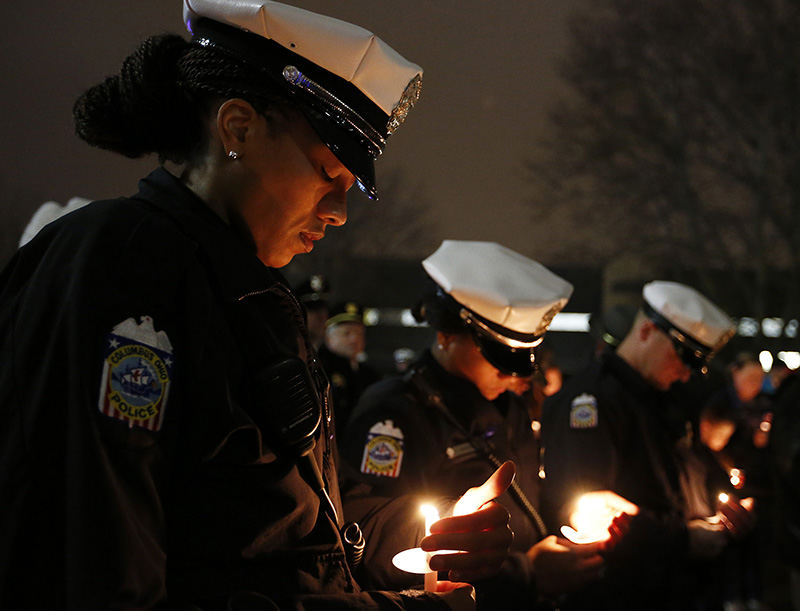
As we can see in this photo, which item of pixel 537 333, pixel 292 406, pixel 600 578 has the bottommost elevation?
pixel 600 578

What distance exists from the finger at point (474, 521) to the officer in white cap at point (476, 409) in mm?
1153

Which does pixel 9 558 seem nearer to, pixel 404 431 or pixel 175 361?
pixel 175 361

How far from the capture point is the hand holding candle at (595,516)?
3227 mm

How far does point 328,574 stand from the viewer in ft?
5.77

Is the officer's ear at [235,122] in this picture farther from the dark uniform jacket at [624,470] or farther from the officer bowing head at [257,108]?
the dark uniform jacket at [624,470]

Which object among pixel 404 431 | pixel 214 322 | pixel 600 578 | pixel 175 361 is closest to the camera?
pixel 175 361

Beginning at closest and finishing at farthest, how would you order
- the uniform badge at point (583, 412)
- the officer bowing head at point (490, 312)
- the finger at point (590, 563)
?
the finger at point (590, 563), the officer bowing head at point (490, 312), the uniform badge at point (583, 412)

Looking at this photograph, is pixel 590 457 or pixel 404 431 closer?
pixel 404 431

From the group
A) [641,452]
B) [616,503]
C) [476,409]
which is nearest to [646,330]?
[641,452]

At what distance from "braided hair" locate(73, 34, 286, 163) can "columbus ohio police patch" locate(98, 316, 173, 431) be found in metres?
0.64

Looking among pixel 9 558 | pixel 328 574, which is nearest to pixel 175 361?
pixel 9 558

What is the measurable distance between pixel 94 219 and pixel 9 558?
2.08 ft

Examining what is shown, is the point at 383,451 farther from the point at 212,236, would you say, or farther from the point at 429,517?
the point at 212,236

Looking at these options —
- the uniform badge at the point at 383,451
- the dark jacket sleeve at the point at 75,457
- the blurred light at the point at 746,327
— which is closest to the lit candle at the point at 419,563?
the dark jacket sleeve at the point at 75,457
